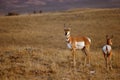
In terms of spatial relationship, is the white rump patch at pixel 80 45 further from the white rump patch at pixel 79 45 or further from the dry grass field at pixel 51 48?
the dry grass field at pixel 51 48

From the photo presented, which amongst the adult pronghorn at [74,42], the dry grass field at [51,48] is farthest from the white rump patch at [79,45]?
the dry grass field at [51,48]

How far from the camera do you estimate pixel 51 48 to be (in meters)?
28.1

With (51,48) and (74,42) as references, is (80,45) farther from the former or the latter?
(51,48)

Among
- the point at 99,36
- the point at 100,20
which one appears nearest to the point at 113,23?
the point at 100,20

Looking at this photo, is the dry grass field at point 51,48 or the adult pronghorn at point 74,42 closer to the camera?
the dry grass field at point 51,48

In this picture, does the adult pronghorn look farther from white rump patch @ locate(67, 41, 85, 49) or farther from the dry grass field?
the dry grass field

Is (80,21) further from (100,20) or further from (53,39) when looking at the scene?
(53,39)

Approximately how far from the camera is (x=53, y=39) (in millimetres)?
37031

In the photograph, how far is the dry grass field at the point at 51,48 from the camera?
14.5 metres

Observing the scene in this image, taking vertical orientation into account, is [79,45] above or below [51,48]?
above

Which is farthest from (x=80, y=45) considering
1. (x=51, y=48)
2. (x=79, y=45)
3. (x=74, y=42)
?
(x=51, y=48)

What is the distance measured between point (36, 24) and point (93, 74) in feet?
123

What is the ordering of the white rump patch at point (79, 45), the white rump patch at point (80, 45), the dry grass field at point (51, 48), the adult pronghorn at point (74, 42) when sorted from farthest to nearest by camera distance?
the white rump patch at point (80, 45) < the white rump patch at point (79, 45) < the adult pronghorn at point (74, 42) < the dry grass field at point (51, 48)

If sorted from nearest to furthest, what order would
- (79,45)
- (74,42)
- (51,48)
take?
1. (74,42)
2. (79,45)
3. (51,48)
